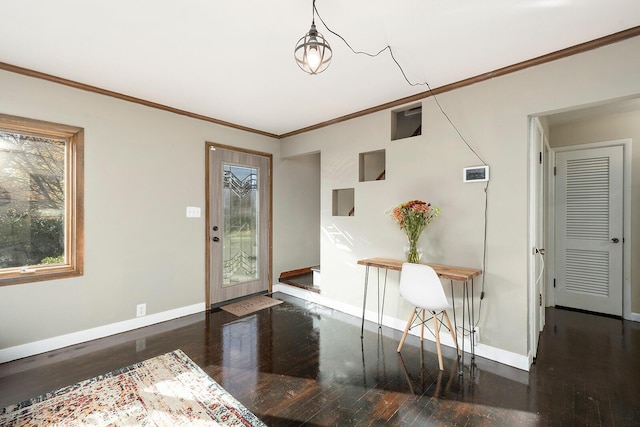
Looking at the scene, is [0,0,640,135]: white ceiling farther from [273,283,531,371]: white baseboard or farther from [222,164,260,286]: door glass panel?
[273,283,531,371]: white baseboard

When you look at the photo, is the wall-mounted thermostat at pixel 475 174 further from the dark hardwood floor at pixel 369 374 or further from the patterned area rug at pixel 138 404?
the patterned area rug at pixel 138 404

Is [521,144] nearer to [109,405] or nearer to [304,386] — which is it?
[304,386]

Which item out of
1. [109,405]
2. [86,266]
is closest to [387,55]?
[109,405]

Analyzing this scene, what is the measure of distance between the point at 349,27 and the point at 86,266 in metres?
3.19

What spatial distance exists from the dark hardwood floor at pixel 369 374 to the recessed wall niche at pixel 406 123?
2.20 metres

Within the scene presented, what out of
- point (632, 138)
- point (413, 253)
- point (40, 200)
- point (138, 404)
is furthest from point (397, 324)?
point (40, 200)

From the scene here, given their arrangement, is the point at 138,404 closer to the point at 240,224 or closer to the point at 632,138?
the point at 240,224

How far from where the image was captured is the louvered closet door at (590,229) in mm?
3518

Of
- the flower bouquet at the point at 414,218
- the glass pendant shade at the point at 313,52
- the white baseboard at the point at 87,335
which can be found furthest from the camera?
the flower bouquet at the point at 414,218

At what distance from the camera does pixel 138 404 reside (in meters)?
1.94

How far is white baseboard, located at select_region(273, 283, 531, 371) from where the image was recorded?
245 cm

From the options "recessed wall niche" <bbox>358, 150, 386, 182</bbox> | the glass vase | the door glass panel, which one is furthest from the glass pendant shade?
the door glass panel

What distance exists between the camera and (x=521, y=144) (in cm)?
244

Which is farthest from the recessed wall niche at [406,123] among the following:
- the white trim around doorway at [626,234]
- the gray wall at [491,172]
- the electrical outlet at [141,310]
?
the electrical outlet at [141,310]
